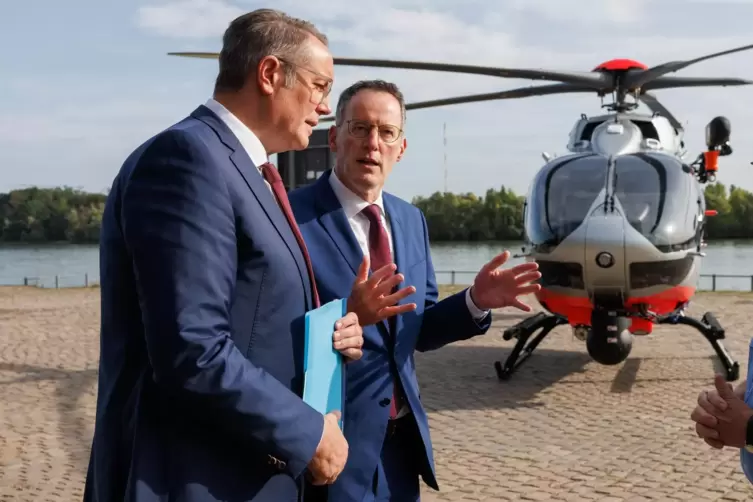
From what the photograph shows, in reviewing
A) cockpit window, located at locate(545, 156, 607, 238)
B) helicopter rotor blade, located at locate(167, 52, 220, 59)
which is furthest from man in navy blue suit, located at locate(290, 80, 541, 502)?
helicopter rotor blade, located at locate(167, 52, 220, 59)

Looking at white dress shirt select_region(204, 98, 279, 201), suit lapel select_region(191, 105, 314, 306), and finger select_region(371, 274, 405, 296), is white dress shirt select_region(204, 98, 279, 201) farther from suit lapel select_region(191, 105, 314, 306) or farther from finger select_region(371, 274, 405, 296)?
finger select_region(371, 274, 405, 296)

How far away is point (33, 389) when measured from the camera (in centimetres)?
901

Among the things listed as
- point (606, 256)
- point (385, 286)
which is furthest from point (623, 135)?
point (385, 286)

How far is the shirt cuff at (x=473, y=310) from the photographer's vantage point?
2834 millimetres

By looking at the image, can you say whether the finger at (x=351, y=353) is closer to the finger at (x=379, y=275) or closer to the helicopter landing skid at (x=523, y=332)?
the finger at (x=379, y=275)

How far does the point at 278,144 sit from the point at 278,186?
0.36 ft

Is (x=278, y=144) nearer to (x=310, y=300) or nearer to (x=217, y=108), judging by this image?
(x=217, y=108)

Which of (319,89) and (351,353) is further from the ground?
(319,89)

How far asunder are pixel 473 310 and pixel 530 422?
462 cm

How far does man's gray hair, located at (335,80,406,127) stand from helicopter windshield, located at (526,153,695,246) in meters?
5.09

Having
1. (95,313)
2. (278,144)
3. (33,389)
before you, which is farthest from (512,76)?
(95,313)

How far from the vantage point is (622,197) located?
7.78 meters

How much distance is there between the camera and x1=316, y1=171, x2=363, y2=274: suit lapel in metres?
2.74

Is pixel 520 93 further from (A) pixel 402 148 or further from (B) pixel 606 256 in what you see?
(A) pixel 402 148
